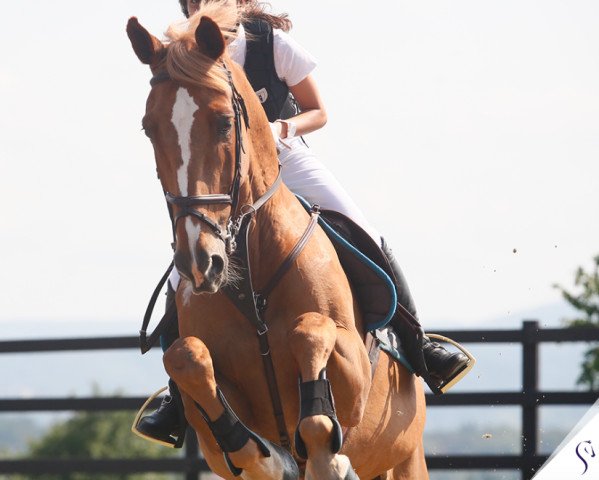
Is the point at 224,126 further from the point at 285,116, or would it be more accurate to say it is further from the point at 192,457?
the point at 192,457

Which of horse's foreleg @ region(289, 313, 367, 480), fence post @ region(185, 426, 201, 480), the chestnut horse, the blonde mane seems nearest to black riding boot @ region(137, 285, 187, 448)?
the chestnut horse

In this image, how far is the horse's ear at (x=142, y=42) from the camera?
207 inches

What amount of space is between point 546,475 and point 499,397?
1.77m

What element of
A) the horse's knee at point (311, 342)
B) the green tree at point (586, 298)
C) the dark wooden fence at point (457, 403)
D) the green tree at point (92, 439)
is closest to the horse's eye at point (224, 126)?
the horse's knee at point (311, 342)

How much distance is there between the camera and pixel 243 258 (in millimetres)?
5414

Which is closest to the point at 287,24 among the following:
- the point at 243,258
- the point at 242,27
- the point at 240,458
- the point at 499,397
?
the point at 242,27

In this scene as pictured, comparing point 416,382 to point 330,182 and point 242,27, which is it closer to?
point 330,182

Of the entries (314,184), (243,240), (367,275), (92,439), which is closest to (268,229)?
(243,240)

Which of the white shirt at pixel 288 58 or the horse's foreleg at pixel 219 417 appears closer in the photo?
the horse's foreleg at pixel 219 417

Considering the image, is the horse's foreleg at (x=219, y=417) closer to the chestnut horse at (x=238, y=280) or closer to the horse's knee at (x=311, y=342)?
the chestnut horse at (x=238, y=280)

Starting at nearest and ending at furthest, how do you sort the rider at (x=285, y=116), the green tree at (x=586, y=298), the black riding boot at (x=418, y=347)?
the rider at (x=285, y=116), the black riding boot at (x=418, y=347), the green tree at (x=586, y=298)

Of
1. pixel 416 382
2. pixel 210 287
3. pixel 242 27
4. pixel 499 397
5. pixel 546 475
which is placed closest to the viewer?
A: pixel 210 287

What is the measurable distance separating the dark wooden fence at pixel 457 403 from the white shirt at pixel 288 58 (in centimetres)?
473

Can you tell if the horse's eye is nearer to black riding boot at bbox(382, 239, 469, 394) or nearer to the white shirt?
the white shirt
